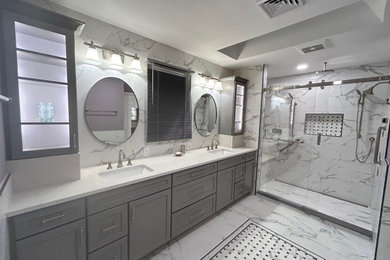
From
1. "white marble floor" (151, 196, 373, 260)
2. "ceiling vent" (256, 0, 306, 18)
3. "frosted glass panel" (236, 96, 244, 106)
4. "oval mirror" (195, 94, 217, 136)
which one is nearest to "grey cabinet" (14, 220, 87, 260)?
"white marble floor" (151, 196, 373, 260)

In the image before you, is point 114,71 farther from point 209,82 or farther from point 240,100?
point 240,100

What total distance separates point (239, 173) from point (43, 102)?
8.64ft

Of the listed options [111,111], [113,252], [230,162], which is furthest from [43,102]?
[230,162]

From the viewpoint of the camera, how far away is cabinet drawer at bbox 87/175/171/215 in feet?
4.05

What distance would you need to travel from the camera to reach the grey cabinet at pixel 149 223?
1468mm

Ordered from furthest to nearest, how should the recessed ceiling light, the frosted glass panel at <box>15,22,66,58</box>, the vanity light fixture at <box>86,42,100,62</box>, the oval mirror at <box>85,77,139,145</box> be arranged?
the recessed ceiling light < the oval mirror at <box>85,77,139,145</box> < the vanity light fixture at <box>86,42,100,62</box> < the frosted glass panel at <box>15,22,66,58</box>

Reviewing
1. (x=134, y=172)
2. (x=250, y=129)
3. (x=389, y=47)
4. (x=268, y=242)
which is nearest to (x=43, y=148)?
(x=134, y=172)

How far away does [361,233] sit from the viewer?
2.13m

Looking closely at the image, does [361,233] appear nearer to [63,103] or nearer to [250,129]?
[250,129]

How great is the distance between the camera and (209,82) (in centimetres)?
289

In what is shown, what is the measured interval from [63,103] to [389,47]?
378 cm

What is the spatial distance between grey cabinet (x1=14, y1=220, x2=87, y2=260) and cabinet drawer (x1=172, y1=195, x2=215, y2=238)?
2.89 feet

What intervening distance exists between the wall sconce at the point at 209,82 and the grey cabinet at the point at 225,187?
1.53 metres

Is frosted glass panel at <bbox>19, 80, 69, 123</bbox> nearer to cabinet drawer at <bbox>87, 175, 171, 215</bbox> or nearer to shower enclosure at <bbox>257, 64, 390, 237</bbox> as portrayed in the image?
cabinet drawer at <bbox>87, 175, 171, 215</bbox>
